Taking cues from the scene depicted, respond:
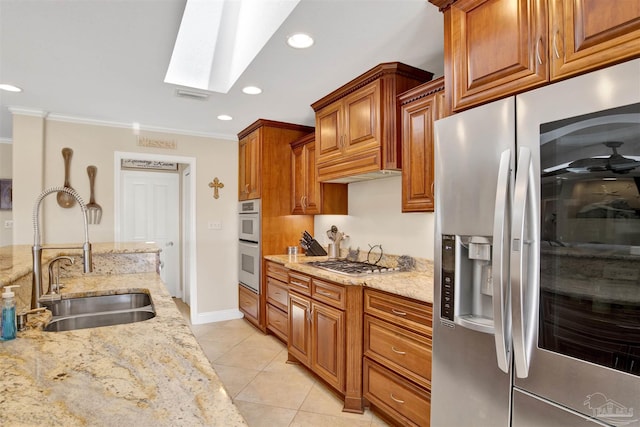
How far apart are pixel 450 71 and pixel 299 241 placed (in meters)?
2.75

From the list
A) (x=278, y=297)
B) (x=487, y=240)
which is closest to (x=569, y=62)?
(x=487, y=240)

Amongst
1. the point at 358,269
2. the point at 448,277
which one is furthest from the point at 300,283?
the point at 448,277

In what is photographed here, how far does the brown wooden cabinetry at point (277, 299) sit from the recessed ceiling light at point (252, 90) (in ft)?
5.34

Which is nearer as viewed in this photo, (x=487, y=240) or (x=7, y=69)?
(x=487, y=240)

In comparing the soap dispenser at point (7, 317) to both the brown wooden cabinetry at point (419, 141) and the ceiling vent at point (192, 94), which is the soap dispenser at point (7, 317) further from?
the ceiling vent at point (192, 94)

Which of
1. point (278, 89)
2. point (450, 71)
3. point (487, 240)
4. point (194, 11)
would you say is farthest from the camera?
point (278, 89)

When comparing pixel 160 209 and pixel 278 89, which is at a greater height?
pixel 278 89

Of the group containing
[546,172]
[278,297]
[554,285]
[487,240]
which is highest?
[546,172]

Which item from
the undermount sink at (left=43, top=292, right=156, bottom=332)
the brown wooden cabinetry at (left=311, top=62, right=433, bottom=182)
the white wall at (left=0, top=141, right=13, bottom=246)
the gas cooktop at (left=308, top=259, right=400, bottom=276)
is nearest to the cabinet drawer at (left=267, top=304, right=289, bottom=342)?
the gas cooktop at (left=308, top=259, right=400, bottom=276)

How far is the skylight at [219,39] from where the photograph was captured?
218 cm

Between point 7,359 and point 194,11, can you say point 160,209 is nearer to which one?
point 194,11

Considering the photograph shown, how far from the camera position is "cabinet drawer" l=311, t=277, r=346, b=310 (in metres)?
2.36

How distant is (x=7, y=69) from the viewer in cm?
254

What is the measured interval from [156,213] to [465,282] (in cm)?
477
